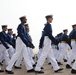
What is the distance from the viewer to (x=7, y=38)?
34.7 ft

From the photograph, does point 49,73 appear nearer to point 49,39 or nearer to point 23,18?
point 49,39

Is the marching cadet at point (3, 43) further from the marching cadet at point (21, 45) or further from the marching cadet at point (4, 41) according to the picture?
the marching cadet at point (21, 45)

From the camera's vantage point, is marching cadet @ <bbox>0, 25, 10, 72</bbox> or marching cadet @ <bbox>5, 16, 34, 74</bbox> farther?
marching cadet @ <bbox>0, 25, 10, 72</bbox>

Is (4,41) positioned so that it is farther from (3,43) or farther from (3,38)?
(3,43)

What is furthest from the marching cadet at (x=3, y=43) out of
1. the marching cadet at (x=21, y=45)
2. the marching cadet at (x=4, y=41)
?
the marching cadet at (x=21, y=45)

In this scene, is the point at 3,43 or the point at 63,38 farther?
the point at 63,38

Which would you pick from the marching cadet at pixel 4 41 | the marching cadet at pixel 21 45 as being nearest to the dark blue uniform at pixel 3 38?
the marching cadet at pixel 4 41

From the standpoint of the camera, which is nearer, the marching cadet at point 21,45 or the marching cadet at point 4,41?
the marching cadet at point 21,45

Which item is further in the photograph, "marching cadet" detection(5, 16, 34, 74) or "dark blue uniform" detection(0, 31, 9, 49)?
"dark blue uniform" detection(0, 31, 9, 49)

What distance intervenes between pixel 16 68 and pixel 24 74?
1.73 m

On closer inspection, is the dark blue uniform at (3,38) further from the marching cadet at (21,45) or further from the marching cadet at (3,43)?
the marching cadet at (21,45)

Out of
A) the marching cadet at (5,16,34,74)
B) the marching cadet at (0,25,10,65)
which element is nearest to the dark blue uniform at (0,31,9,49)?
the marching cadet at (0,25,10,65)

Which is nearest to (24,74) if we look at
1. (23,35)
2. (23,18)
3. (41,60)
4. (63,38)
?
(41,60)

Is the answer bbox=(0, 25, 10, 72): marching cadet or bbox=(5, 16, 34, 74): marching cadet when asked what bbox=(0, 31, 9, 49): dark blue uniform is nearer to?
bbox=(0, 25, 10, 72): marching cadet
